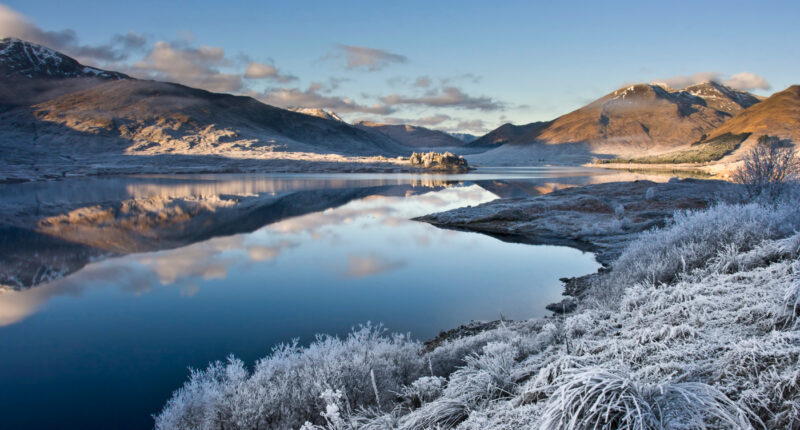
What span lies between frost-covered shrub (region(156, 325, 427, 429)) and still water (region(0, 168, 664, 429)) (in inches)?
44.6

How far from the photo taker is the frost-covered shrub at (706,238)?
575cm

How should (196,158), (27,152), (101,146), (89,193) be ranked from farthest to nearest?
(101,146), (196,158), (27,152), (89,193)

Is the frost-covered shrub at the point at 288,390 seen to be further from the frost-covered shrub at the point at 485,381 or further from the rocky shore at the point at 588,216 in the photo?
the rocky shore at the point at 588,216

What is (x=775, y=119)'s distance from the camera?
233 ft

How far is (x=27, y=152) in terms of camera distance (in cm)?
5828

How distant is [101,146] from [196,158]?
82.5ft

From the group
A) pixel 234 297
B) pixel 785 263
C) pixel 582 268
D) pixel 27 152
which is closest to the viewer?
pixel 785 263

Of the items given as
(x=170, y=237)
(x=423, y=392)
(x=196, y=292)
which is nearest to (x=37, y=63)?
(x=170, y=237)

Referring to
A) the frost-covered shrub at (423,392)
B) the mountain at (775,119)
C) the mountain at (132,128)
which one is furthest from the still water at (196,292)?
the mountain at (775,119)

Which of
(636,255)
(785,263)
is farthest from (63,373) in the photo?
(636,255)

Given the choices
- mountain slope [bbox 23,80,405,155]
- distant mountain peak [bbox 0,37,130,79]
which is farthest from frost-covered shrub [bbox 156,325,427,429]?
distant mountain peak [bbox 0,37,130,79]

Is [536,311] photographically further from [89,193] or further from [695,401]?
[89,193]

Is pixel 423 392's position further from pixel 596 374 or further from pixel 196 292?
pixel 196 292

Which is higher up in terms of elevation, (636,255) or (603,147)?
(603,147)
